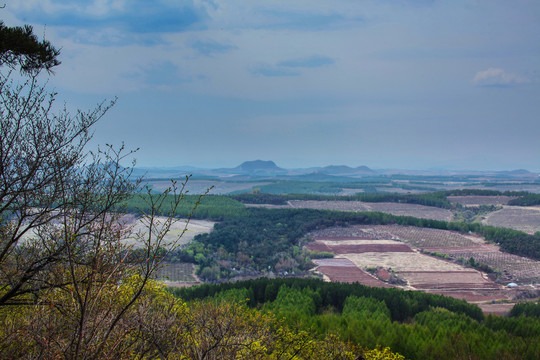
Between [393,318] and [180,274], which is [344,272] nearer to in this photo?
[393,318]

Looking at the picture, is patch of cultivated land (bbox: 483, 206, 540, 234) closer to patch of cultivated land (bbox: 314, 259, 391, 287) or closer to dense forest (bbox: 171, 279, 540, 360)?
patch of cultivated land (bbox: 314, 259, 391, 287)

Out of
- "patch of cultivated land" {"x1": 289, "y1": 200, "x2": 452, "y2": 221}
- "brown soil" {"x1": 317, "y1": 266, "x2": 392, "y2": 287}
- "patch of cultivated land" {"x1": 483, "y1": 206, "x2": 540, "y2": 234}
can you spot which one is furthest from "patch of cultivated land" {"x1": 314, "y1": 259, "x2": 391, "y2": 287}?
"patch of cultivated land" {"x1": 289, "y1": 200, "x2": 452, "y2": 221}

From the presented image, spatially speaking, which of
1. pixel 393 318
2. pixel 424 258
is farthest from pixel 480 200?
pixel 393 318

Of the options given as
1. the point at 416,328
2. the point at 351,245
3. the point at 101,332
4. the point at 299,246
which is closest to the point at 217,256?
the point at 299,246

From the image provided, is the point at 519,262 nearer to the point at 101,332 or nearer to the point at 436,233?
the point at 436,233

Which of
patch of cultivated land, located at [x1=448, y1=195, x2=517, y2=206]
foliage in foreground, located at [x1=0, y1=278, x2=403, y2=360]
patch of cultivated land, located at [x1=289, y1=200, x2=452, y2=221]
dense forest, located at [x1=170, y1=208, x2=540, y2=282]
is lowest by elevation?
dense forest, located at [x1=170, y1=208, x2=540, y2=282]

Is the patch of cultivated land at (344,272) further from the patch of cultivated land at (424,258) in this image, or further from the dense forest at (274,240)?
the dense forest at (274,240)
